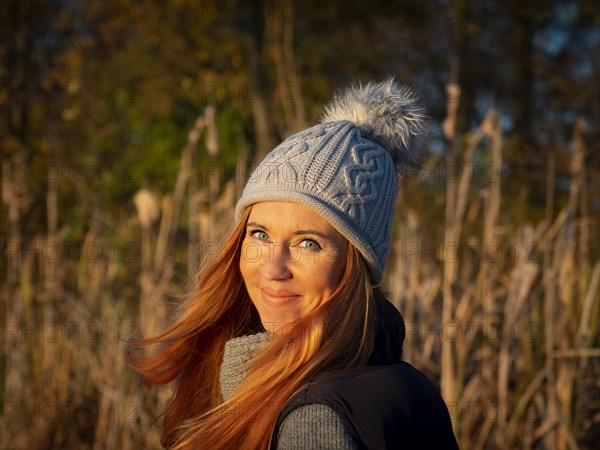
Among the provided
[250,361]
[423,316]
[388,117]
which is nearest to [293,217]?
[250,361]

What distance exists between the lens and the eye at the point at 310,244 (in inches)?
67.8

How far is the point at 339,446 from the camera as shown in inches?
53.1

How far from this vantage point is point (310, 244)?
5.65ft

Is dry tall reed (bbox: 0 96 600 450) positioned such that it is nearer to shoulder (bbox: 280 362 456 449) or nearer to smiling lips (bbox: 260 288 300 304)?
smiling lips (bbox: 260 288 300 304)

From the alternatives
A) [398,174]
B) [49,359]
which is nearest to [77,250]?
[49,359]

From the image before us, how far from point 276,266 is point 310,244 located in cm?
9

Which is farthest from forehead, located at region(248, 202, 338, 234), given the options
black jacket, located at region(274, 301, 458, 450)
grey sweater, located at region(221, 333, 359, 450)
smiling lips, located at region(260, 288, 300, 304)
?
grey sweater, located at region(221, 333, 359, 450)

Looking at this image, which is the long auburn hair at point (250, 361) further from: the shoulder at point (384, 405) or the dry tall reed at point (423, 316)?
the dry tall reed at point (423, 316)

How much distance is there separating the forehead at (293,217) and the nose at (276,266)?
63 millimetres

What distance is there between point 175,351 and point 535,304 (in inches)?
73.6

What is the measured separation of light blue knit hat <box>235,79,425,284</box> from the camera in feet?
5.72

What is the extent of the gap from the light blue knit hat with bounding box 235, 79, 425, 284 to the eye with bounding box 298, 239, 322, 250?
0.19 feet

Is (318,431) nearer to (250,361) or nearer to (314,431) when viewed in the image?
(314,431)

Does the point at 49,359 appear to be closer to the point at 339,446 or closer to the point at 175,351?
the point at 175,351
